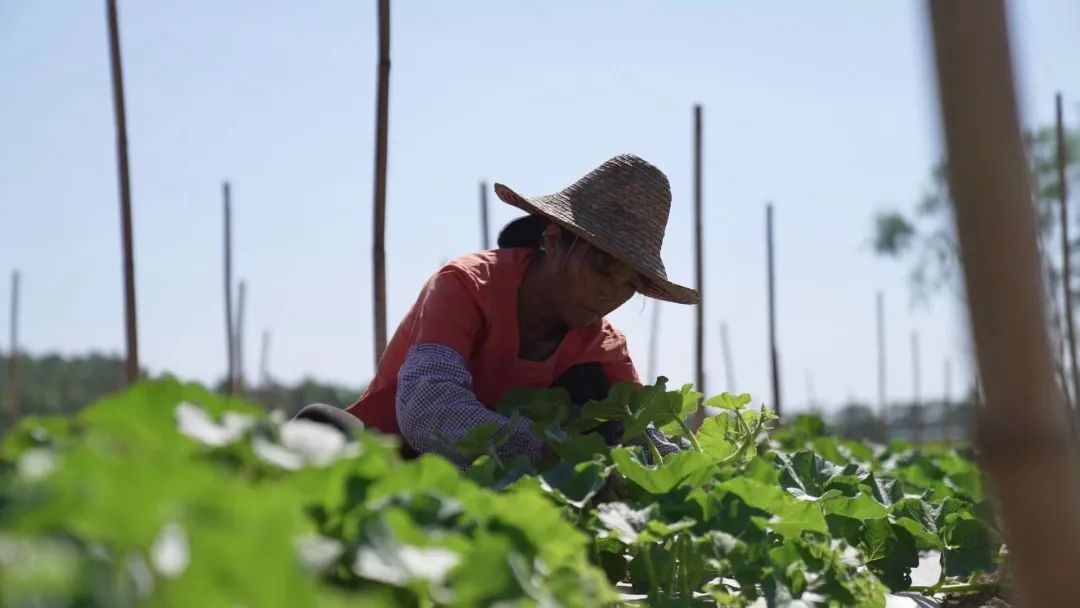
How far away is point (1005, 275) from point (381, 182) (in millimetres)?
2823

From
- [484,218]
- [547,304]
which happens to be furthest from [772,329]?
[547,304]

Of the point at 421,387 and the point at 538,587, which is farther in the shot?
the point at 421,387

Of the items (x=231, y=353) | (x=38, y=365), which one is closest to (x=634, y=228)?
(x=231, y=353)

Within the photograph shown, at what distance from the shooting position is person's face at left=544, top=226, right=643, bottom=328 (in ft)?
7.49

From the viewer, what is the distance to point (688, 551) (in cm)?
149

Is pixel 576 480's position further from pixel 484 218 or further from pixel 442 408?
pixel 484 218

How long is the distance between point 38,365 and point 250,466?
19097 millimetres

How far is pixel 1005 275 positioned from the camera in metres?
0.53

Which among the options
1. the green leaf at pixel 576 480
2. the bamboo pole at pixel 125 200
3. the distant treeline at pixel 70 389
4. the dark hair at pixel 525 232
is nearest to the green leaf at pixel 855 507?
the green leaf at pixel 576 480

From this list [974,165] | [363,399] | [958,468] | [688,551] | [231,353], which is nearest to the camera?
[974,165]

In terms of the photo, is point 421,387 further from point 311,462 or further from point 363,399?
Answer: point 311,462

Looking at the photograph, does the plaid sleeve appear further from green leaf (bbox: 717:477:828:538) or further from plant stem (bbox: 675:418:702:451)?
green leaf (bbox: 717:477:828:538)

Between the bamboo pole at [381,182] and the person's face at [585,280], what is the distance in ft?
3.08

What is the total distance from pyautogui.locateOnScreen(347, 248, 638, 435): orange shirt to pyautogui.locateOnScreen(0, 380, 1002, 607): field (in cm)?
28
